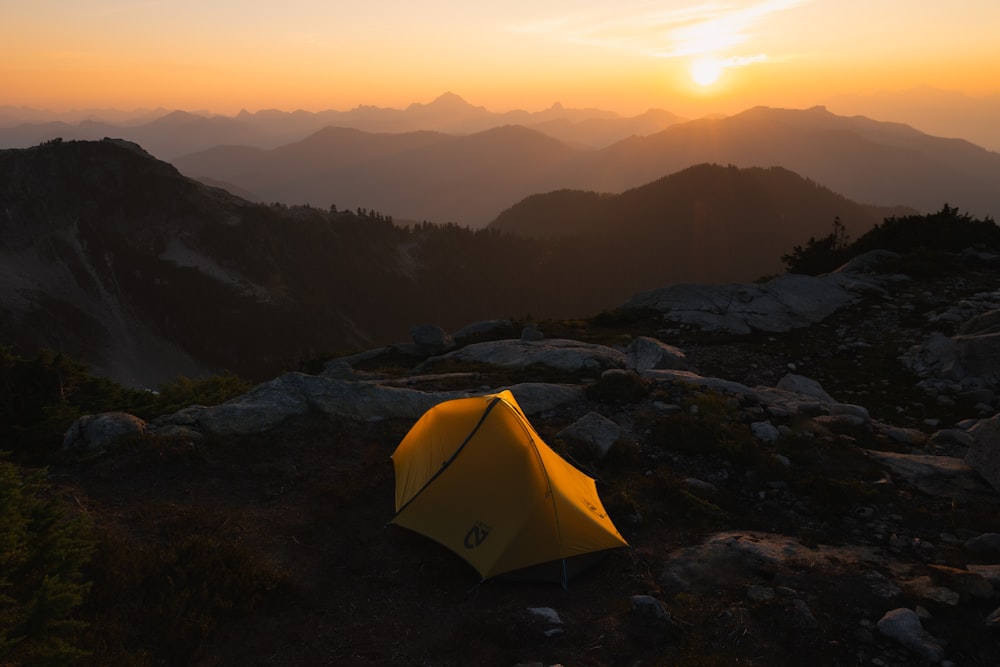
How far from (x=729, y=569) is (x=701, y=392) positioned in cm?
750

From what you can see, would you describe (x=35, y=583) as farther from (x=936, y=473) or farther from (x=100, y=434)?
(x=936, y=473)

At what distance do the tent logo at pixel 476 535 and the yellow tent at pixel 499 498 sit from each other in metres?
0.02

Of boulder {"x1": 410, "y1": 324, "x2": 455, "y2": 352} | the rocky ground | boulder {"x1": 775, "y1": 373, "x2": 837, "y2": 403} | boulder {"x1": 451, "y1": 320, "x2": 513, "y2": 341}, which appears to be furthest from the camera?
boulder {"x1": 451, "y1": 320, "x2": 513, "y2": 341}

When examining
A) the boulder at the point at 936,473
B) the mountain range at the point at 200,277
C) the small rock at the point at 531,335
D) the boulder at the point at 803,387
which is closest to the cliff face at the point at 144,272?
the mountain range at the point at 200,277

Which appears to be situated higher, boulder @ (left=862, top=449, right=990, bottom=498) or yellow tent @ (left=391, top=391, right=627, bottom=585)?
yellow tent @ (left=391, top=391, right=627, bottom=585)

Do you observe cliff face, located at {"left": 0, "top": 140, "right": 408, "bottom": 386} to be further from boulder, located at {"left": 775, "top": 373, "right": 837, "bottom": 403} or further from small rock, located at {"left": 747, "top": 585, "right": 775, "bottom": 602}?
small rock, located at {"left": 747, "top": 585, "right": 775, "bottom": 602}

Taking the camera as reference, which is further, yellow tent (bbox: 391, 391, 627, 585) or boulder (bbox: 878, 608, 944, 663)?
yellow tent (bbox: 391, 391, 627, 585)

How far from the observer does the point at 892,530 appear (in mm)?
10289

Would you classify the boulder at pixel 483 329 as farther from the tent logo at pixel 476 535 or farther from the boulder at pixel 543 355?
the tent logo at pixel 476 535

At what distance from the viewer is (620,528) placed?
1096 cm

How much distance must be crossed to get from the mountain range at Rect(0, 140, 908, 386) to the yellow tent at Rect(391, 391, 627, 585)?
326 feet

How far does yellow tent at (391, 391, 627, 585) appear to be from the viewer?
31.5 ft

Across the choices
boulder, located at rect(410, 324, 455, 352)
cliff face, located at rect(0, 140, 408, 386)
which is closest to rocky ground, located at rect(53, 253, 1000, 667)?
boulder, located at rect(410, 324, 455, 352)

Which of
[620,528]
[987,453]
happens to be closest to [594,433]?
[620,528]
